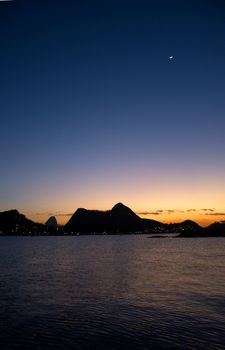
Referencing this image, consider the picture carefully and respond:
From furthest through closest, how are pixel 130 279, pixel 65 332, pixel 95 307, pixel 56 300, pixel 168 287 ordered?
pixel 130 279
pixel 168 287
pixel 56 300
pixel 95 307
pixel 65 332

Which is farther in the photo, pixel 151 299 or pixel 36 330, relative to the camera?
pixel 151 299

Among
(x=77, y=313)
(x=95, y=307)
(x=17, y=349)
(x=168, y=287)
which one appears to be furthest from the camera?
(x=168, y=287)

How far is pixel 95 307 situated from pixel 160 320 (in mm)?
7399

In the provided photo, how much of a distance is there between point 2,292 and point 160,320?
2095 centimetres

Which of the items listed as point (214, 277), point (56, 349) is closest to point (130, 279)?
point (214, 277)

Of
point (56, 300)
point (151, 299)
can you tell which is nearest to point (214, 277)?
point (151, 299)

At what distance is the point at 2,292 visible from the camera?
37844 millimetres

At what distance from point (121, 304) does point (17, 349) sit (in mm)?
14285

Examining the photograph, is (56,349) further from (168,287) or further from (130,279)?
(130,279)

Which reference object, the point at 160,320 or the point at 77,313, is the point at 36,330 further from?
the point at 160,320

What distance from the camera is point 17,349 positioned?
19.2m

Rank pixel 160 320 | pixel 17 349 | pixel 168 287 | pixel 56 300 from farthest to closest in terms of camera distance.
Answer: pixel 168 287 → pixel 56 300 → pixel 160 320 → pixel 17 349

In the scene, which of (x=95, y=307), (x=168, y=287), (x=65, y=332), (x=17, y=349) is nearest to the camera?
(x=17, y=349)

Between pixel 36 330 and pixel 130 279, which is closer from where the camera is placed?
pixel 36 330
